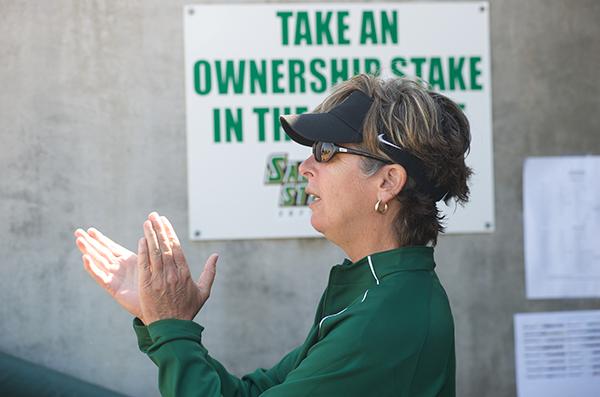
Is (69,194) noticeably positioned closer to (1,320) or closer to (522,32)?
(1,320)

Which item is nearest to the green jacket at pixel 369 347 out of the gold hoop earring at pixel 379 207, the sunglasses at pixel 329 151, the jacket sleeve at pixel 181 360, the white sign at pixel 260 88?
the jacket sleeve at pixel 181 360

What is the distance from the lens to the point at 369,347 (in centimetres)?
187

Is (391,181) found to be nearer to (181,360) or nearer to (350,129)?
(350,129)

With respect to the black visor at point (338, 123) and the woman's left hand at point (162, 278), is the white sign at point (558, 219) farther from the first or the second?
the woman's left hand at point (162, 278)

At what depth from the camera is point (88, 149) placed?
404 cm

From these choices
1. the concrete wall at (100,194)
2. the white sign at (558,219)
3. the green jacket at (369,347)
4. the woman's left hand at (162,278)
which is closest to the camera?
the green jacket at (369,347)

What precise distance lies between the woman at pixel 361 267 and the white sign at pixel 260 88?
1817 mm

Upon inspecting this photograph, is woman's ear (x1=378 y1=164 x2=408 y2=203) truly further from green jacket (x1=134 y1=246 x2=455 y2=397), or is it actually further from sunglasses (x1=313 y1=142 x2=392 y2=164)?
green jacket (x1=134 y1=246 x2=455 y2=397)

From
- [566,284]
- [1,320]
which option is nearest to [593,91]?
[566,284]

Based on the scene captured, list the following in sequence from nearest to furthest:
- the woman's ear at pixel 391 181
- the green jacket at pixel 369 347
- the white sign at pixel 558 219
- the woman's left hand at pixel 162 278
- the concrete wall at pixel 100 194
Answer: the green jacket at pixel 369 347, the woman's left hand at pixel 162 278, the woman's ear at pixel 391 181, the concrete wall at pixel 100 194, the white sign at pixel 558 219

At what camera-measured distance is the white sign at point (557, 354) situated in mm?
4293

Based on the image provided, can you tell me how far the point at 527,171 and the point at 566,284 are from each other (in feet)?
1.96

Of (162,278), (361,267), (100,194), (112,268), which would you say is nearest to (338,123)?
(361,267)

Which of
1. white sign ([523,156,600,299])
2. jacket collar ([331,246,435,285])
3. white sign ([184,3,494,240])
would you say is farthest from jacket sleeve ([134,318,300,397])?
white sign ([523,156,600,299])
